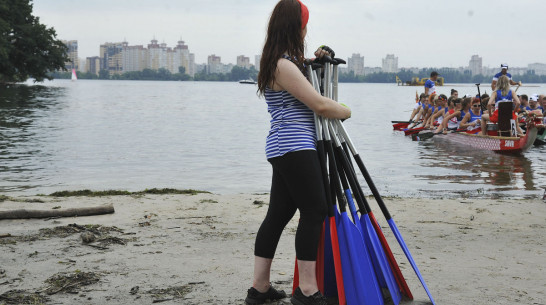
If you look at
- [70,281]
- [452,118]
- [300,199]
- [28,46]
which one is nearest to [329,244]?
[300,199]

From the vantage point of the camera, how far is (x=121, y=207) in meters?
7.02

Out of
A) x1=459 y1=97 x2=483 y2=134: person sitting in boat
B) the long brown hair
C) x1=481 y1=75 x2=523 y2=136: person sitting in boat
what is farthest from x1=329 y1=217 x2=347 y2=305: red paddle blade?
x1=459 y1=97 x2=483 y2=134: person sitting in boat

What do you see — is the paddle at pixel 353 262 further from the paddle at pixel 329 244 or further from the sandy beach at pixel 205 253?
the sandy beach at pixel 205 253

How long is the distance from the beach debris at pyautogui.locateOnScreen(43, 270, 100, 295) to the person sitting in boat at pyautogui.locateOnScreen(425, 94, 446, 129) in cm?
1922

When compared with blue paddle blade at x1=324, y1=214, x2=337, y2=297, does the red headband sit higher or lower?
higher

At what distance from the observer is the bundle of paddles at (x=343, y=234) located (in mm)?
3805

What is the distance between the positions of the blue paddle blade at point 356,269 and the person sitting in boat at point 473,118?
1592 centimetres

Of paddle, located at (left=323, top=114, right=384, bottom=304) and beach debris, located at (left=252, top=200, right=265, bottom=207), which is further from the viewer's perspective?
beach debris, located at (left=252, top=200, right=265, bottom=207)

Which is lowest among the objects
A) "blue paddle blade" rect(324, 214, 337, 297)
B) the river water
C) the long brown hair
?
the river water

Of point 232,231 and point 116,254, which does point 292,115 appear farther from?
point 232,231

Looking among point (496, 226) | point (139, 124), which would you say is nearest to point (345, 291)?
point (496, 226)

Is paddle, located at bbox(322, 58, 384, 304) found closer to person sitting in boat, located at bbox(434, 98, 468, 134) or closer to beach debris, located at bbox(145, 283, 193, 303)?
beach debris, located at bbox(145, 283, 193, 303)

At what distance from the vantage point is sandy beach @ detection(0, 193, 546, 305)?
4.17 metres

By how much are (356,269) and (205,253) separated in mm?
1717
